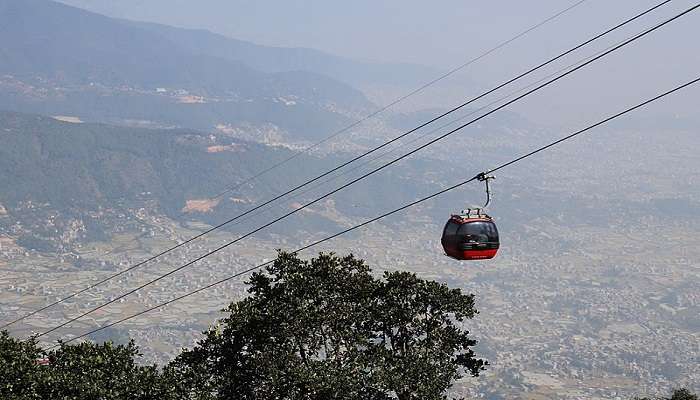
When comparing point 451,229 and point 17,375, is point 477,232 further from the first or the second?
point 17,375

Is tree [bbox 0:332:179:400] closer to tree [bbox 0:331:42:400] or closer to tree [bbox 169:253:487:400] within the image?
tree [bbox 0:331:42:400]

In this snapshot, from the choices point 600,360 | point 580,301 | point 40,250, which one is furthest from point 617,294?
point 40,250

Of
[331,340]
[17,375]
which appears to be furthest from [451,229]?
[17,375]

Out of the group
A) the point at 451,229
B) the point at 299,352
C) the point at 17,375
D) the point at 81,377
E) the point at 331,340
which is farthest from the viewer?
the point at 299,352

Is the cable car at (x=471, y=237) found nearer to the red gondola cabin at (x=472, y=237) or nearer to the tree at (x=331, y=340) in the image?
the red gondola cabin at (x=472, y=237)

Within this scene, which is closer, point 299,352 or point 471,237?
point 471,237

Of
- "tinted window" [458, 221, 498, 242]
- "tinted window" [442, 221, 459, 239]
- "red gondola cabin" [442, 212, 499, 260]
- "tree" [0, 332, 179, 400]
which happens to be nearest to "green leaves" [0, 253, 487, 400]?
"tree" [0, 332, 179, 400]
